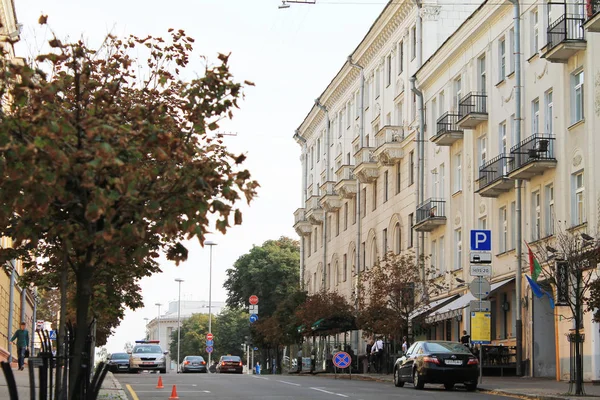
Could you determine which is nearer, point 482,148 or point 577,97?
point 577,97

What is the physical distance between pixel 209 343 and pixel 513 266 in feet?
190

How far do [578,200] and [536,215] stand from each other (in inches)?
135

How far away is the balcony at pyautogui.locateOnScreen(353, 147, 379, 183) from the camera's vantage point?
59.0 meters

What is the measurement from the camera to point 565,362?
3284cm

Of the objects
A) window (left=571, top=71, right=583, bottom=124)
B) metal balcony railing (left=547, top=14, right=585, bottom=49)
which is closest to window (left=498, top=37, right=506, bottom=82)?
window (left=571, top=71, right=583, bottom=124)

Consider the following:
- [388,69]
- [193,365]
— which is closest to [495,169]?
[388,69]

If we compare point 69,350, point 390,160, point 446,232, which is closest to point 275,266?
point 390,160

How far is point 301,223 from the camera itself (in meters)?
80.6

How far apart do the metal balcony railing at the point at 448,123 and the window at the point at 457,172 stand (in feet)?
3.97

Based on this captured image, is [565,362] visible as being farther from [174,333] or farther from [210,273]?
[174,333]

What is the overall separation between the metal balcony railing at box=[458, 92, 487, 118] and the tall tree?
162ft

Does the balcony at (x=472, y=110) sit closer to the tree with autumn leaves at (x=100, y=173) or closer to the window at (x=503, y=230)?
the window at (x=503, y=230)

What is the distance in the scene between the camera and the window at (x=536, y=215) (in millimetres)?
35875

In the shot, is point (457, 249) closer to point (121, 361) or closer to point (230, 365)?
point (121, 361)
